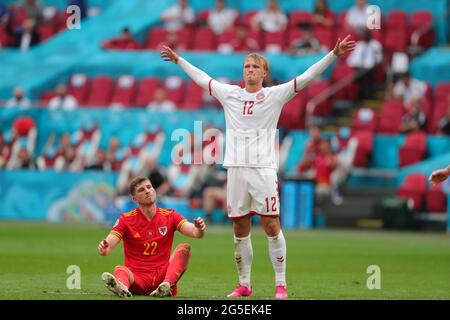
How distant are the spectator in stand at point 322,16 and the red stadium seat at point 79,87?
653 cm

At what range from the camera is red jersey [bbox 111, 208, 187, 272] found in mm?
12453

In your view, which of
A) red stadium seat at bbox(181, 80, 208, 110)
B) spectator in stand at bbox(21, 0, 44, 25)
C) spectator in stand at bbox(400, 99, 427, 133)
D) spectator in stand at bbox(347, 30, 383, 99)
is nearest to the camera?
spectator in stand at bbox(400, 99, 427, 133)

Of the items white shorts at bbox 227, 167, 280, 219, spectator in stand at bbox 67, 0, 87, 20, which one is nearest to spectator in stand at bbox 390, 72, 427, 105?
spectator in stand at bbox 67, 0, 87, 20

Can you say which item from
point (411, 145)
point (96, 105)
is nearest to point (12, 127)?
point (96, 105)

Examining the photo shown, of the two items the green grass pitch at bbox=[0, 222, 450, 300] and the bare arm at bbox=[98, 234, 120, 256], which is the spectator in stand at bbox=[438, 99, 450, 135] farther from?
the bare arm at bbox=[98, 234, 120, 256]

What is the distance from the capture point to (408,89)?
3016cm

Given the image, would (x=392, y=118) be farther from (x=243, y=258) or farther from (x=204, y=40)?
(x=243, y=258)

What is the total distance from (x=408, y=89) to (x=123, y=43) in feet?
29.6

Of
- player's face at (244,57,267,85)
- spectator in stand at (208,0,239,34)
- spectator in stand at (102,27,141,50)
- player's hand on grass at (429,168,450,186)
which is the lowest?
player's hand on grass at (429,168,450,186)

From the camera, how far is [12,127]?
32.0m

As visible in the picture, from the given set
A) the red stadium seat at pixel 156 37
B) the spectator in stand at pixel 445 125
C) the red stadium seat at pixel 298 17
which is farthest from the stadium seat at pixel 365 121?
the red stadium seat at pixel 156 37

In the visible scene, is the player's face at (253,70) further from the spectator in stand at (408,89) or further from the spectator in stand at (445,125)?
the spectator in stand at (408,89)

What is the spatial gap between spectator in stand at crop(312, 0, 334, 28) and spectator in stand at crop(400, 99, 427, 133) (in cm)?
458

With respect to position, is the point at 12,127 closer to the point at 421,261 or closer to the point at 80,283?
the point at 421,261
